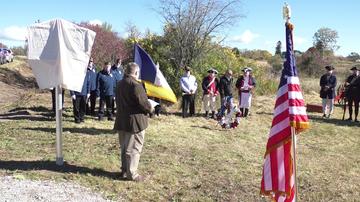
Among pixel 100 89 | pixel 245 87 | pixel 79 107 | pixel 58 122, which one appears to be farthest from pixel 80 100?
pixel 245 87

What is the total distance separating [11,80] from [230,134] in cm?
2093

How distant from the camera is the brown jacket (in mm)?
7801

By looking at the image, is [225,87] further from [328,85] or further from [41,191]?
[41,191]

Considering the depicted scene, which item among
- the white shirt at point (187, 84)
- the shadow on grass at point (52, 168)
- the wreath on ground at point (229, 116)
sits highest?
the white shirt at point (187, 84)

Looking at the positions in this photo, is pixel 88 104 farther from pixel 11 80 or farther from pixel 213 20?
pixel 11 80

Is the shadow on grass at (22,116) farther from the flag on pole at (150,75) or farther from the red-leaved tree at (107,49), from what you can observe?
the red-leaved tree at (107,49)

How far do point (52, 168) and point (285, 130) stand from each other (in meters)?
4.23

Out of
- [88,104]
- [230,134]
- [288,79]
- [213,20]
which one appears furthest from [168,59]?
[288,79]

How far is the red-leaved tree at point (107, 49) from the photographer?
2787cm

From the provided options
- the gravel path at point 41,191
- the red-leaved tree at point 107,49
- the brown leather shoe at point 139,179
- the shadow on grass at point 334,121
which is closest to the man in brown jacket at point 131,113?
the brown leather shoe at point 139,179

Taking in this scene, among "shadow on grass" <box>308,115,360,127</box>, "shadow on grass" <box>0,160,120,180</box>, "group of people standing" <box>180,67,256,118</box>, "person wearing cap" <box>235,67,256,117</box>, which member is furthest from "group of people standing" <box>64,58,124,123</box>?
"shadow on grass" <box>308,115,360,127</box>

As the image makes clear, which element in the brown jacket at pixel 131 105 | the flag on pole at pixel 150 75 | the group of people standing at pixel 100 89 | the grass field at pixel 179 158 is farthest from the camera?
the group of people standing at pixel 100 89

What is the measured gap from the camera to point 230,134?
14.1 metres

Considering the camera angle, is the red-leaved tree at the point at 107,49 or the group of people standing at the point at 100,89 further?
the red-leaved tree at the point at 107,49
